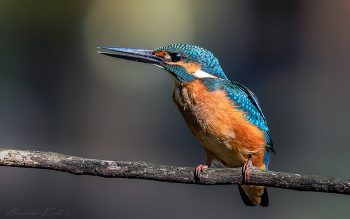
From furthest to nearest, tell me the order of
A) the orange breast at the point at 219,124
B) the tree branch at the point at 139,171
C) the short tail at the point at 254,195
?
the short tail at the point at 254,195, the orange breast at the point at 219,124, the tree branch at the point at 139,171

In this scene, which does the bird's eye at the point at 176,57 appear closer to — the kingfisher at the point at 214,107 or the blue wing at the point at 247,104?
the kingfisher at the point at 214,107

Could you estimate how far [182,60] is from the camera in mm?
1931

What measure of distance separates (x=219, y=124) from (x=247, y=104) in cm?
29

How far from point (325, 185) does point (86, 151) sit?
302 centimetres

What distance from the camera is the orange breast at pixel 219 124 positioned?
1809 millimetres

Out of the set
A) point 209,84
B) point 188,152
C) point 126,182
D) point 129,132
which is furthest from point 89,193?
point 209,84

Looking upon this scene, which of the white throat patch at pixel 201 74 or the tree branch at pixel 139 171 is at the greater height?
the white throat patch at pixel 201 74

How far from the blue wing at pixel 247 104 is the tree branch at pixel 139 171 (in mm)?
437

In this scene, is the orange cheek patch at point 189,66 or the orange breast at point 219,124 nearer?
the orange breast at point 219,124

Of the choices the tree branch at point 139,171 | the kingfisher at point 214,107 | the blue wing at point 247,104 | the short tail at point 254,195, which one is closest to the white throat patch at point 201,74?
the kingfisher at point 214,107

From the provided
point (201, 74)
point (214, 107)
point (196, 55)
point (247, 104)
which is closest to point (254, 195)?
point (247, 104)

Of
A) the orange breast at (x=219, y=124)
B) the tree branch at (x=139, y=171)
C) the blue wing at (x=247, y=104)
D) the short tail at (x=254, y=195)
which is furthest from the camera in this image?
the short tail at (x=254, y=195)

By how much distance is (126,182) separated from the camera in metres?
3.63

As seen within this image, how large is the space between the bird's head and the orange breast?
0.24 feet
